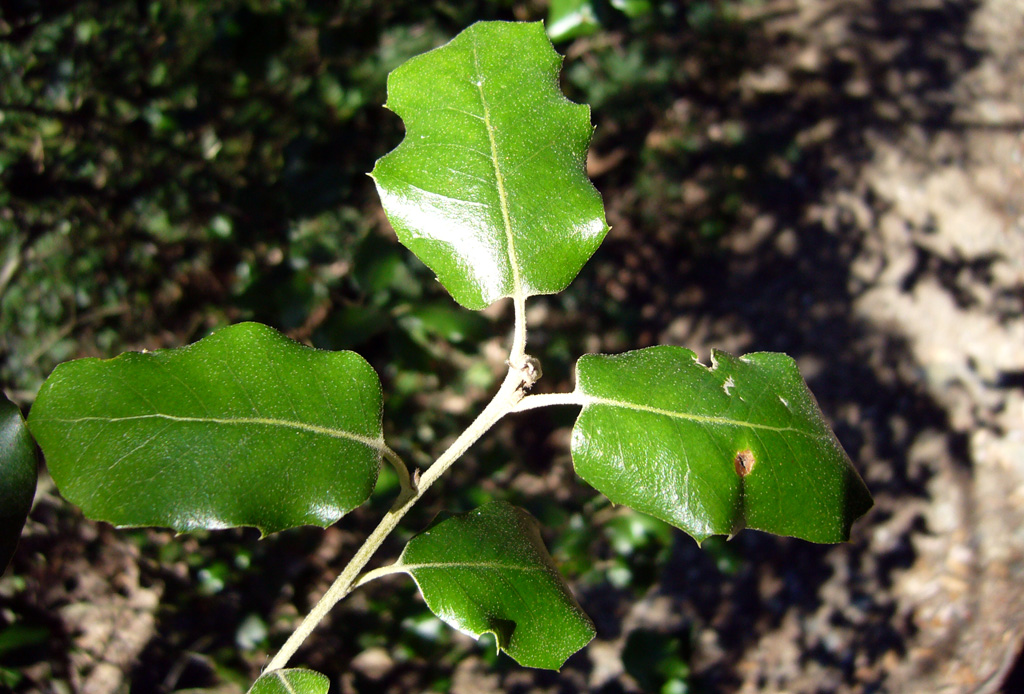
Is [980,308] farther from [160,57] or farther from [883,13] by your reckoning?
→ [160,57]

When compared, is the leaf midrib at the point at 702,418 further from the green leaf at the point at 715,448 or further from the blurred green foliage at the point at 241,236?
the blurred green foliage at the point at 241,236

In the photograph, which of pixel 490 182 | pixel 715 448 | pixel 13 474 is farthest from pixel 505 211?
pixel 13 474

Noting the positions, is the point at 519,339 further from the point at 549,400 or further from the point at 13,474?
Answer: the point at 13,474

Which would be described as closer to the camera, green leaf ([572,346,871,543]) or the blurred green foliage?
green leaf ([572,346,871,543])

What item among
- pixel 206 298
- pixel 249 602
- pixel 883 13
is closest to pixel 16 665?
pixel 249 602

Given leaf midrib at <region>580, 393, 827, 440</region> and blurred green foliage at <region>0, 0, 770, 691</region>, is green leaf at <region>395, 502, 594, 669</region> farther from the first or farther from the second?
blurred green foliage at <region>0, 0, 770, 691</region>

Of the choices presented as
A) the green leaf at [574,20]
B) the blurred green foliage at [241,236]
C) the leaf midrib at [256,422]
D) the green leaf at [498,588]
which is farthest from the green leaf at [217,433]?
the green leaf at [574,20]

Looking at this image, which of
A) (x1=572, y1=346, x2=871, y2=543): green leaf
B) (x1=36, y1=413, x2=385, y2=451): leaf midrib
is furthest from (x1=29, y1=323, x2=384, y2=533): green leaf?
(x1=572, y1=346, x2=871, y2=543): green leaf
